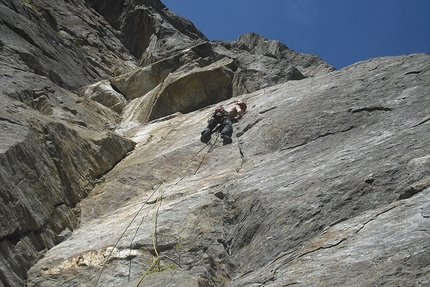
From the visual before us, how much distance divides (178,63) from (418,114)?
618 inches

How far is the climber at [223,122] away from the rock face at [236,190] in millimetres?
276

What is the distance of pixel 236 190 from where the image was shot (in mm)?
8117

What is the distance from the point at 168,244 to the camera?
7250mm

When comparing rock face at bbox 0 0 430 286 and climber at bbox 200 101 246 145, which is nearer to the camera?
rock face at bbox 0 0 430 286

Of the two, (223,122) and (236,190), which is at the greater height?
(223,122)

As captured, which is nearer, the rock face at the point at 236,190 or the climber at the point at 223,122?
the rock face at the point at 236,190

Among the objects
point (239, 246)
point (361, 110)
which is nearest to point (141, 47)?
point (361, 110)

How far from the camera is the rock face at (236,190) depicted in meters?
5.39

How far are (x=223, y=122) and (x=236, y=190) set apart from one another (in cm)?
457

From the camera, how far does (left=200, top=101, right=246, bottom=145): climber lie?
11.7 metres

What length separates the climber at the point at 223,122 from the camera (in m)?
11.7

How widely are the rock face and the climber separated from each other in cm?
28

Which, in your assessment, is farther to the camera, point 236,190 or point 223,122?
point 223,122

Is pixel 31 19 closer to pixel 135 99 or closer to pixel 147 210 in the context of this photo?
pixel 135 99
